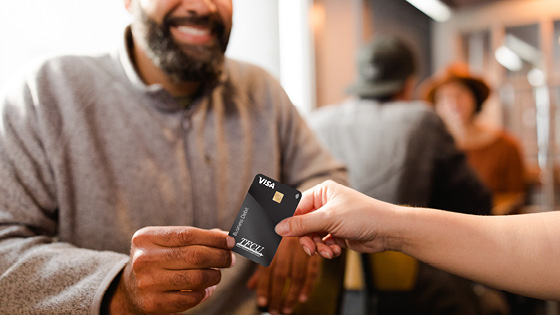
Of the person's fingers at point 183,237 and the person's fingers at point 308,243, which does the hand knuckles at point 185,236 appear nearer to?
the person's fingers at point 183,237

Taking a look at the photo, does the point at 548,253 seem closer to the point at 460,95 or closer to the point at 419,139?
the point at 419,139

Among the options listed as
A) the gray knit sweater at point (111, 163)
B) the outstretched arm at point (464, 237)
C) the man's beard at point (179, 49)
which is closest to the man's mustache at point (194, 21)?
the man's beard at point (179, 49)

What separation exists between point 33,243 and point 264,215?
307 mm

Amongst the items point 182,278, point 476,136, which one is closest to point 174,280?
point 182,278

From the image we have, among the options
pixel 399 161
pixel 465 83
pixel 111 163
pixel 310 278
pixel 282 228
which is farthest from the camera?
pixel 465 83

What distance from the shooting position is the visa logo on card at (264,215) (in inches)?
16.6

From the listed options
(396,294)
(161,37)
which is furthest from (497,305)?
(161,37)

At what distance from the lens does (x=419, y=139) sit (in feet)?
2.60

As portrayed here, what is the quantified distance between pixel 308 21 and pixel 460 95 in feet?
5.73

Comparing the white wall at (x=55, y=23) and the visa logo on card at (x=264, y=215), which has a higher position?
the white wall at (x=55, y=23)

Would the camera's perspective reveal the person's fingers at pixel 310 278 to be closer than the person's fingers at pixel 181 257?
No

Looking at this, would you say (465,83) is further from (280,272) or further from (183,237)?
(183,237)

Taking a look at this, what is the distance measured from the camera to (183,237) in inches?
17.5

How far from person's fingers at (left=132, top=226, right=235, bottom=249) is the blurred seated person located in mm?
1871
